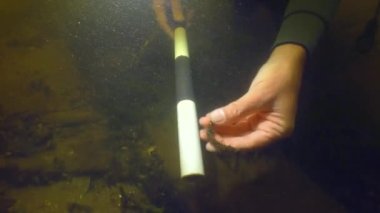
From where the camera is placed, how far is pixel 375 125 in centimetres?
207

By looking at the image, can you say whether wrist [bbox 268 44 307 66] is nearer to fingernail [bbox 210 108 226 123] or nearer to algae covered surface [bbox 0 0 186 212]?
fingernail [bbox 210 108 226 123]

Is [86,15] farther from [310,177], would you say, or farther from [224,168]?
[310,177]

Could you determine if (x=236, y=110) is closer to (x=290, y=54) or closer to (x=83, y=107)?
(x=290, y=54)

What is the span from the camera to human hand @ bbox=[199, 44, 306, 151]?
1370mm

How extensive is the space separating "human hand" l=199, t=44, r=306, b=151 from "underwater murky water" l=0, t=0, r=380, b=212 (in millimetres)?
507

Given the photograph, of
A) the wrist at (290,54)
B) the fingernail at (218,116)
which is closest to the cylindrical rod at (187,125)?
the fingernail at (218,116)

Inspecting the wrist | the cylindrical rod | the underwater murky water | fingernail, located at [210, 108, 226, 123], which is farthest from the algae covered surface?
the wrist

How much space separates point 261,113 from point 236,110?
0.16 meters

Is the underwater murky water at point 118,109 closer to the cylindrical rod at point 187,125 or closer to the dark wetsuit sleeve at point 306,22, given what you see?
the cylindrical rod at point 187,125

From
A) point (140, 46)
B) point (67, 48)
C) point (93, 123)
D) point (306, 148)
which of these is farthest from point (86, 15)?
point (306, 148)

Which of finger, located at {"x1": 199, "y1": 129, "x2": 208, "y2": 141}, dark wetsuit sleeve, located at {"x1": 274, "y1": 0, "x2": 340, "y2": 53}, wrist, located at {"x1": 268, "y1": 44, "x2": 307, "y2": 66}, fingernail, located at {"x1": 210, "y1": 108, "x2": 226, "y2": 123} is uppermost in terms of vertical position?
dark wetsuit sleeve, located at {"x1": 274, "y1": 0, "x2": 340, "y2": 53}

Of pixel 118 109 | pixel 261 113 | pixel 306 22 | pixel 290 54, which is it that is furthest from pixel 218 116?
pixel 118 109

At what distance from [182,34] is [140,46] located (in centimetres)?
51

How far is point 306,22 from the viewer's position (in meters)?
1.58
